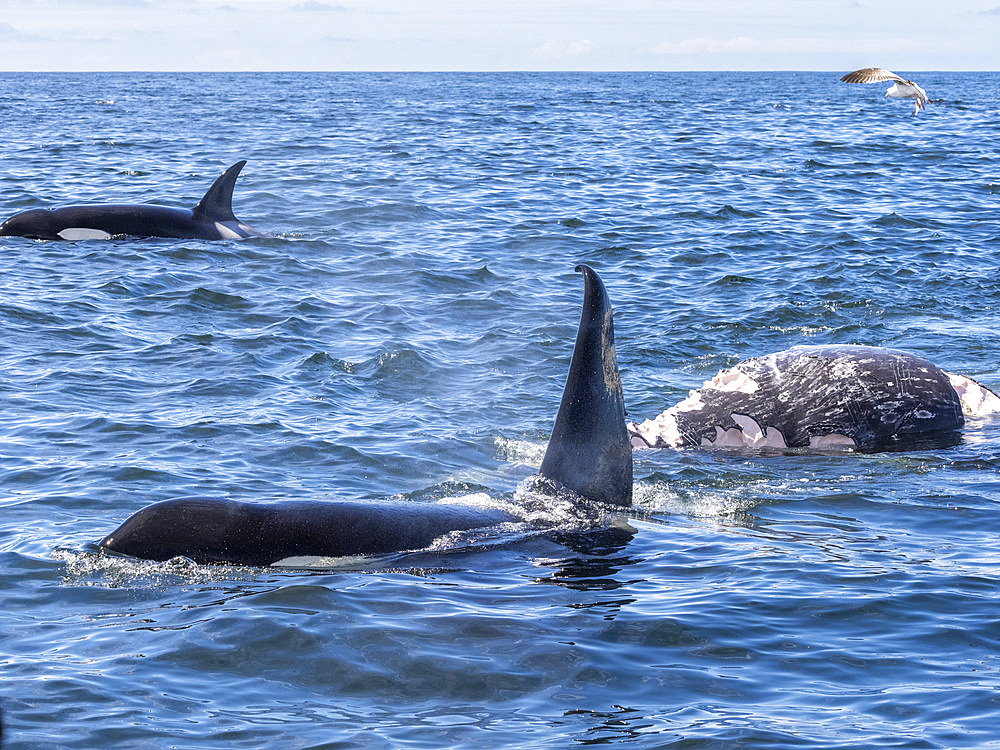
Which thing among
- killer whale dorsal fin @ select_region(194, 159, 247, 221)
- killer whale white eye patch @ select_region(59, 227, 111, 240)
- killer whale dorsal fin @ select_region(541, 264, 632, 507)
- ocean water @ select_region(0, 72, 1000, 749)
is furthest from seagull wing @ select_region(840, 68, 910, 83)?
killer whale dorsal fin @ select_region(541, 264, 632, 507)

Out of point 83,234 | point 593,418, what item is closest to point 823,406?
point 593,418

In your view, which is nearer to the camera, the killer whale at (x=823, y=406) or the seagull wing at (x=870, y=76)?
the killer whale at (x=823, y=406)

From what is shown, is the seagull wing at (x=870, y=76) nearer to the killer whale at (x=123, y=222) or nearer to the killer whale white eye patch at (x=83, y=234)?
the killer whale at (x=123, y=222)

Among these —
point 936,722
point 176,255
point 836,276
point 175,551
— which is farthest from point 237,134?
point 936,722

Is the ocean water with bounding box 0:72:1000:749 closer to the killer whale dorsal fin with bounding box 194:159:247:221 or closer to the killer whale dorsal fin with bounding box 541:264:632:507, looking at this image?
the killer whale dorsal fin with bounding box 541:264:632:507

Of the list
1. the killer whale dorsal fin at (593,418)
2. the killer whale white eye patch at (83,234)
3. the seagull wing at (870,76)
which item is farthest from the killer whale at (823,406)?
the seagull wing at (870,76)

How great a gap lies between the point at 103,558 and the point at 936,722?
4877 millimetres

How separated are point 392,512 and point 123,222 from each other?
1415 centimetres

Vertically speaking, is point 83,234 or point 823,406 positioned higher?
point 83,234

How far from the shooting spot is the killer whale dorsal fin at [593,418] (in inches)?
288

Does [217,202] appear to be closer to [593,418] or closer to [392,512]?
[392,512]

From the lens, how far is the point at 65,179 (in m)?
27.9

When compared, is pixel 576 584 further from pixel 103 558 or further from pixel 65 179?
pixel 65 179

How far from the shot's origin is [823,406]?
10102mm
